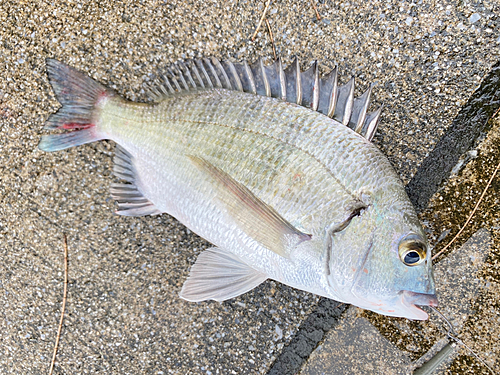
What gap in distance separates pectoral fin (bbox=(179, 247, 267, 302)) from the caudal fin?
83 centimetres

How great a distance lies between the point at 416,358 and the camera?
5.74 feet

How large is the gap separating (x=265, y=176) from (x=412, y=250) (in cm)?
61

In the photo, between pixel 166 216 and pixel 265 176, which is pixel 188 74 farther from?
pixel 166 216

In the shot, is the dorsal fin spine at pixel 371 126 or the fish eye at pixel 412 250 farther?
the dorsal fin spine at pixel 371 126

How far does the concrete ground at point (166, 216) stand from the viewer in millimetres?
1694

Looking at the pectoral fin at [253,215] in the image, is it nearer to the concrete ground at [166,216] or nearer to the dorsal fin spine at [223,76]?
the dorsal fin spine at [223,76]

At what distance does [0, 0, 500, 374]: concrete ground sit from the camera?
1.69 meters

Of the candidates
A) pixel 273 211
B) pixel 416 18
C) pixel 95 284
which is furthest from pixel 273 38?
pixel 95 284

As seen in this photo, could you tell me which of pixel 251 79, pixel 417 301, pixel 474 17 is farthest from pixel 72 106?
pixel 474 17

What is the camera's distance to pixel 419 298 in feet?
3.90

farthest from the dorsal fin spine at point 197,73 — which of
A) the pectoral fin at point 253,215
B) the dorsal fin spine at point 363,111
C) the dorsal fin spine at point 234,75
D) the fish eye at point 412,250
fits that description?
the fish eye at point 412,250

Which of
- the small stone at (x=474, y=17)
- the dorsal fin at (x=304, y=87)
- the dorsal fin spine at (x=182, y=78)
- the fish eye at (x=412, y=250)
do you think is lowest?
the dorsal fin spine at (x=182, y=78)

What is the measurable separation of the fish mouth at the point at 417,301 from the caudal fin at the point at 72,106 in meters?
1.54

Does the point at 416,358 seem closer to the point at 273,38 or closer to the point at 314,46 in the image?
the point at 314,46
